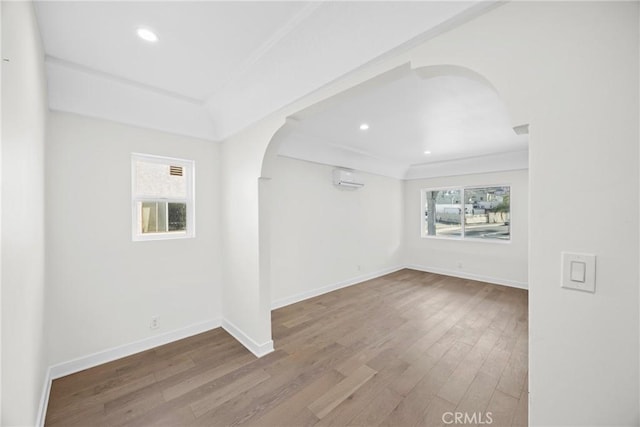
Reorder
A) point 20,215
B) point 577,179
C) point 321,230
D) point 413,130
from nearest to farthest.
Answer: point 577,179 → point 20,215 → point 413,130 → point 321,230

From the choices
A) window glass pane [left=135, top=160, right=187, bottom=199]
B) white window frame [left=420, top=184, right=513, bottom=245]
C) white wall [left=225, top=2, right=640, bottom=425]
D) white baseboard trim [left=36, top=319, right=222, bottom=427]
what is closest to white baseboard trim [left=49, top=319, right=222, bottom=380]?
white baseboard trim [left=36, top=319, right=222, bottom=427]

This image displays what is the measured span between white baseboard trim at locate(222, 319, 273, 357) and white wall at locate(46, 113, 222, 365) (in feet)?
1.36

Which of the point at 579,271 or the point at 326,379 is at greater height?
the point at 579,271

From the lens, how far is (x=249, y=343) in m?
2.56

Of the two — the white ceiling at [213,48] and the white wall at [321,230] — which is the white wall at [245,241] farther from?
the white wall at [321,230]

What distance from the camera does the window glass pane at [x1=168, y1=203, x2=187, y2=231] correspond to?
2771 millimetres

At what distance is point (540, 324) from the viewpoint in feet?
3.14

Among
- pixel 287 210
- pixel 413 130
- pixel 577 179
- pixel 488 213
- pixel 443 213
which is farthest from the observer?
pixel 443 213

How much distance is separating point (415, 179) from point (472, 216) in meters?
1.51

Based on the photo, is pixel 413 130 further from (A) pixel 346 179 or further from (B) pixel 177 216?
(B) pixel 177 216

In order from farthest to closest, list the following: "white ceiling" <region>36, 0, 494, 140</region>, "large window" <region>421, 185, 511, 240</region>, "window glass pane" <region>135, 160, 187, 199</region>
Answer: "large window" <region>421, 185, 511, 240</region>, "window glass pane" <region>135, 160, 187, 199</region>, "white ceiling" <region>36, 0, 494, 140</region>

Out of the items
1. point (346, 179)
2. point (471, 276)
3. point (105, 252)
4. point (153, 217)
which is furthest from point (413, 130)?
point (105, 252)

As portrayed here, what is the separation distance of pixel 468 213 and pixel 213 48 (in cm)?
557

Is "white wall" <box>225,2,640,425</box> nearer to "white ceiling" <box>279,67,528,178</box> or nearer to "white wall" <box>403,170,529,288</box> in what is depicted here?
"white ceiling" <box>279,67,528,178</box>
